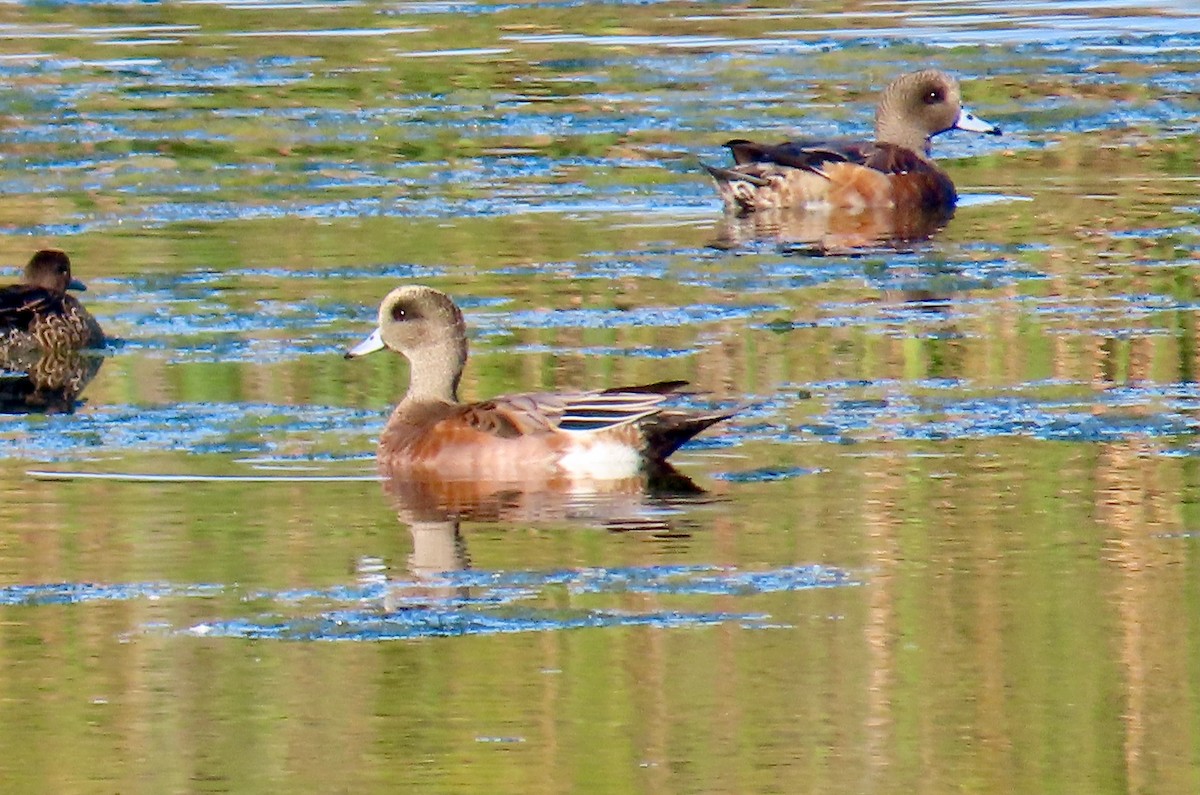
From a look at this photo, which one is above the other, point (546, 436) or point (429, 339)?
point (429, 339)

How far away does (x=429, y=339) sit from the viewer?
9.72 metres

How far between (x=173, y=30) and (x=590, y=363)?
43.0 feet

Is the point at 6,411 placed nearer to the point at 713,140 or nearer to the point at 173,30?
the point at 713,140

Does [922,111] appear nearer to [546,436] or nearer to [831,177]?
[831,177]

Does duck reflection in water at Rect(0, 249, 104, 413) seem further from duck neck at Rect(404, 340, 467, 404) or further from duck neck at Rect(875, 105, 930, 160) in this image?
duck neck at Rect(875, 105, 930, 160)

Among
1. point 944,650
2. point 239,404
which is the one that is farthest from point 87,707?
point 239,404

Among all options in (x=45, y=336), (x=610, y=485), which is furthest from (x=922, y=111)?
(x=610, y=485)

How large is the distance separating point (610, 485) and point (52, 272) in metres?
4.17

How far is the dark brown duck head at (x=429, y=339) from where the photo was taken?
970 cm

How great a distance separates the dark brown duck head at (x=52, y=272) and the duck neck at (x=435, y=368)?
2928 mm

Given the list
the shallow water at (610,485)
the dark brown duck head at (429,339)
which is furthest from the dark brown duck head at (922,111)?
Result: the dark brown duck head at (429,339)

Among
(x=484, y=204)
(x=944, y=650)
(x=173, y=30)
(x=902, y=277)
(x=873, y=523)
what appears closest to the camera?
(x=944, y=650)

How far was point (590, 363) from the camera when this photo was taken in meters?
10.8

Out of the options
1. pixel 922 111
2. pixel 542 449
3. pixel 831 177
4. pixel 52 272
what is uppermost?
pixel 922 111
